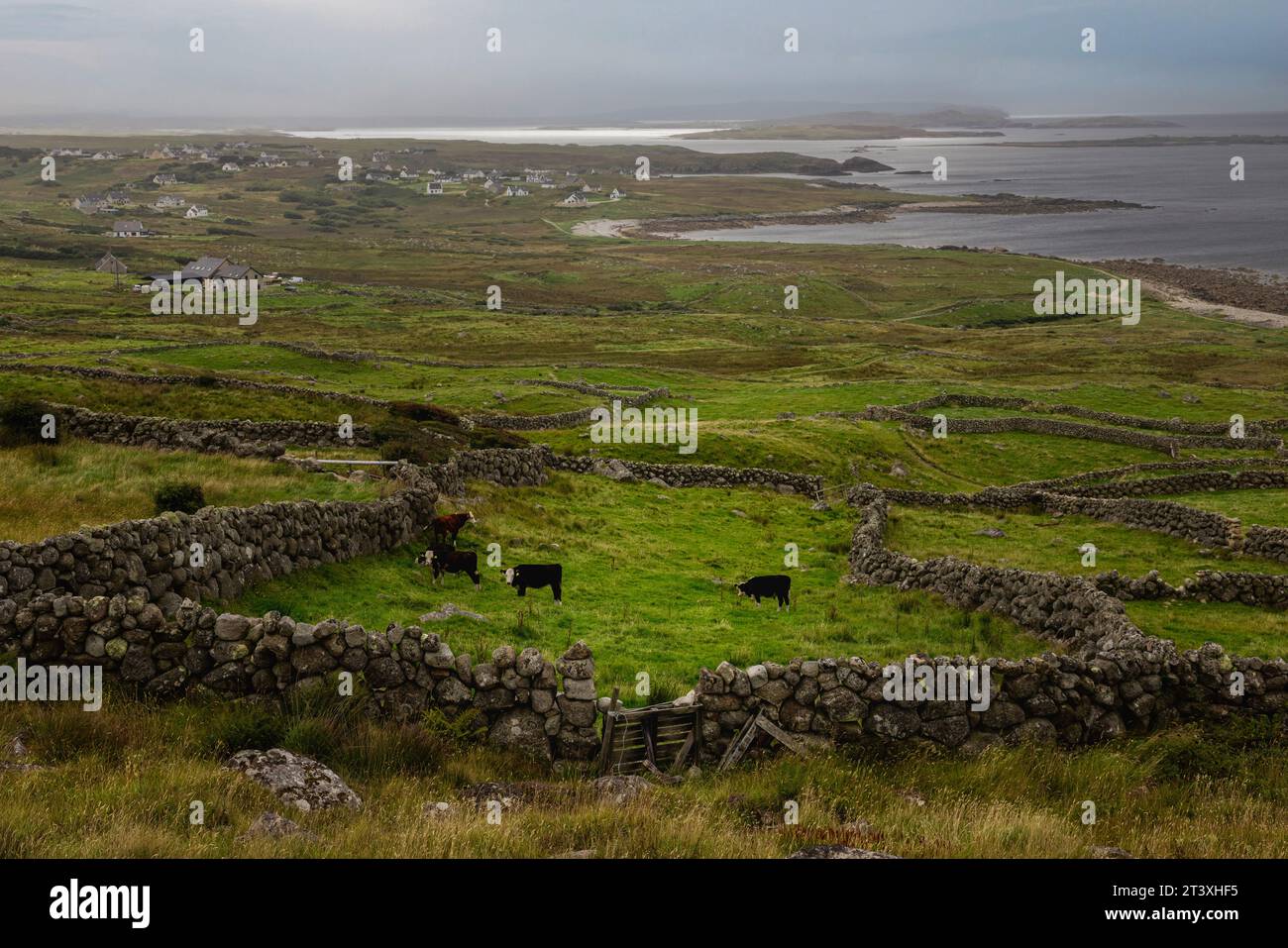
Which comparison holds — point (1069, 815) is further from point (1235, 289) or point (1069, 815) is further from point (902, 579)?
point (1235, 289)

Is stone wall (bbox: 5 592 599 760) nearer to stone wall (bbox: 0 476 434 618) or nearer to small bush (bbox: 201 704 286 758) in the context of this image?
stone wall (bbox: 0 476 434 618)

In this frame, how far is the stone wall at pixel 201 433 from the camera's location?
25875mm

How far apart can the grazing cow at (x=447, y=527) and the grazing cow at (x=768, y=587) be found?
653 cm

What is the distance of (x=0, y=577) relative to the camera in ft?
43.3

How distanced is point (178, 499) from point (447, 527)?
5.56 meters

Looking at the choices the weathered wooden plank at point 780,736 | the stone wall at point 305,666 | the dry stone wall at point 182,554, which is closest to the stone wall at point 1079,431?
the dry stone wall at point 182,554

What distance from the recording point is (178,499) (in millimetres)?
18391

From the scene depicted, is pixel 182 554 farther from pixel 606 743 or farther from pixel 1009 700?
pixel 1009 700

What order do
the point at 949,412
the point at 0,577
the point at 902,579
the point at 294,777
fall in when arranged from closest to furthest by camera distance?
1. the point at 294,777
2. the point at 0,577
3. the point at 902,579
4. the point at 949,412

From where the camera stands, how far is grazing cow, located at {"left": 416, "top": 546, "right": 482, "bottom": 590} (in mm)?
19609

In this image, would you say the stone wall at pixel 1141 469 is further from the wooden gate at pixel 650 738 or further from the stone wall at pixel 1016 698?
the wooden gate at pixel 650 738
